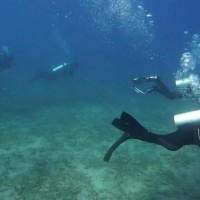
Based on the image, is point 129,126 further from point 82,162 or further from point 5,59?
point 5,59

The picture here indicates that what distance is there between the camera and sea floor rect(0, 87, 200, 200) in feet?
20.9

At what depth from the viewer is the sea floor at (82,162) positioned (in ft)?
20.9

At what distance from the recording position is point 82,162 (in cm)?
782

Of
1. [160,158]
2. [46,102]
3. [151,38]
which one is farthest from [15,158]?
[151,38]

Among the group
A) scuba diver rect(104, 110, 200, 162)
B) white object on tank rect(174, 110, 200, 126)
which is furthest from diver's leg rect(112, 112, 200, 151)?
white object on tank rect(174, 110, 200, 126)

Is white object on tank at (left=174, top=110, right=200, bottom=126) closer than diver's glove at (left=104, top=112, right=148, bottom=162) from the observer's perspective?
Yes

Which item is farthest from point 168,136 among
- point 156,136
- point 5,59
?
point 5,59

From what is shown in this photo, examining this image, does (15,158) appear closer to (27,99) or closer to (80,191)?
(80,191)

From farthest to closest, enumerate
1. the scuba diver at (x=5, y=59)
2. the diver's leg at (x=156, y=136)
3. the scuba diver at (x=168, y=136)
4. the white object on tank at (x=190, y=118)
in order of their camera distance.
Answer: the scuba diver at (x=5, y=59) < the diver's leg at (x=156, y=136) < the scuba diver at (x=168, y=136) < the white object on tank at (x=190, y=118)

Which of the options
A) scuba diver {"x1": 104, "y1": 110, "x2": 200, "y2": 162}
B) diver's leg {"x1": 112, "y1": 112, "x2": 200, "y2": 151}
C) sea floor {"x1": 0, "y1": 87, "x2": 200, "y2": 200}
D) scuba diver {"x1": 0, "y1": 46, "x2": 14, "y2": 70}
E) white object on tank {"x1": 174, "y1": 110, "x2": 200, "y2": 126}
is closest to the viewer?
white object on tank {"x1": 174, "y1": 110, "x2": 200, "y2": 126}

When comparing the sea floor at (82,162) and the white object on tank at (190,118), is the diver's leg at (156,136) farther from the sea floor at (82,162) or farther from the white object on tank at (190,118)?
the sea floor at (82,162)

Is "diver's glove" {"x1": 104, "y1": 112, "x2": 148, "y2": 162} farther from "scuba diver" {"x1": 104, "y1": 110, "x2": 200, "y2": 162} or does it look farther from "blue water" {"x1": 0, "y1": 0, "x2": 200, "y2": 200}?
"blue water" {"x1": 0, "y1": 0, "x2": 200, "y2": 200}

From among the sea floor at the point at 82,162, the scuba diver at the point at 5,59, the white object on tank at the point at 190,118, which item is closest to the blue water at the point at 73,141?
the sea floor at the point at 82,162

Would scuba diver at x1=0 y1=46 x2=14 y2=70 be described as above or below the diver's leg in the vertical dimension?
above
